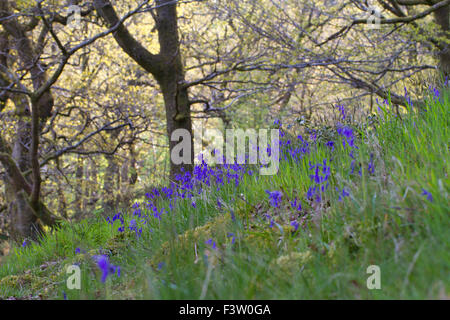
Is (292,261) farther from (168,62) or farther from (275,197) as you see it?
(168,62)

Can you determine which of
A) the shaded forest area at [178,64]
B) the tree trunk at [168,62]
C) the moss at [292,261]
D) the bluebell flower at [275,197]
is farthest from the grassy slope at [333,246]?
the tree trunk at [168,62]

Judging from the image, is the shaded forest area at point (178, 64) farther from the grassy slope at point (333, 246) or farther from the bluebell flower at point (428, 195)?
the bluebell flower at point (428, 195)

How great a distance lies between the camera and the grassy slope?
1738 mm

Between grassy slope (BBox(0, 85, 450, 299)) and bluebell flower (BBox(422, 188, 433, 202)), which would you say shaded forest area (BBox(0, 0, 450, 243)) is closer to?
grassy slope (BBox(0, 85, 450, 299))

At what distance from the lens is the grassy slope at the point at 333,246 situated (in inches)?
68.4

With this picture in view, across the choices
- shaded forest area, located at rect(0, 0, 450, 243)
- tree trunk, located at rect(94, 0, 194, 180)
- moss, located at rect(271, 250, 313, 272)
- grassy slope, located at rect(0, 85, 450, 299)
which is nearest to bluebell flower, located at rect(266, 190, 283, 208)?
grassy slope, located at rect(0, 85, 450, 299)

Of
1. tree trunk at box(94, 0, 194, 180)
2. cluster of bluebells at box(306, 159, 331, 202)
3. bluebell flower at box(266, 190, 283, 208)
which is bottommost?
bluebell flower at box(266, 190, 283, 208)

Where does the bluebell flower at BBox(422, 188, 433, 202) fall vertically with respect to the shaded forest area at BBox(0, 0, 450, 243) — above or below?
below

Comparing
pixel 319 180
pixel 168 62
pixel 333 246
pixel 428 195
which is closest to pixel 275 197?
pixel 319 180

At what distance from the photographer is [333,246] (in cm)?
214

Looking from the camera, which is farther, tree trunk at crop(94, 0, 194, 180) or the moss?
tree trunk at crop(94, 0, 194, 180)

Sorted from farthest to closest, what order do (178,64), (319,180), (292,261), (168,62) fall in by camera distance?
1. (178,64)
2. (168,62)
3. (319,180)
4. (292,261)

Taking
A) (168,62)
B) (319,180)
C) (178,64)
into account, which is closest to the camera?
(319,180)
